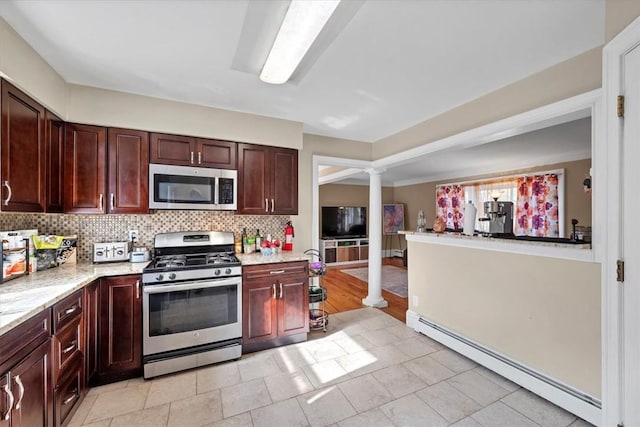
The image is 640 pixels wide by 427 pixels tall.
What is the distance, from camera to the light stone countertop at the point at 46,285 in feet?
4.21

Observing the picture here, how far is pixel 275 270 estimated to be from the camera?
2701mm

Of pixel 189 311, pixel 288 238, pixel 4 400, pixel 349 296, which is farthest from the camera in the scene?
pixel 349 296

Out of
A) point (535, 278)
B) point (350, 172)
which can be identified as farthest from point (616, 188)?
point (350, 172)

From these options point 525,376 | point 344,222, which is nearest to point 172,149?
point 525,376

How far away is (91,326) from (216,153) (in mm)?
1795

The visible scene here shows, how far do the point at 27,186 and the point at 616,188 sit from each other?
3429 millimetres

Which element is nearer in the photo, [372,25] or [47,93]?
[372,25]

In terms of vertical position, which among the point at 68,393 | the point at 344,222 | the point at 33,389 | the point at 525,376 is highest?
the point at 344,222

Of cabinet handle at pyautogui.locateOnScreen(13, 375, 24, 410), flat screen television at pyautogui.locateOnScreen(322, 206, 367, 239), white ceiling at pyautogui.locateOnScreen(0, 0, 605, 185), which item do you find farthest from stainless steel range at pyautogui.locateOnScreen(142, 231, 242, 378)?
flat screen television at pyautogui.locateOnScreen(322, 206, 367, 239)

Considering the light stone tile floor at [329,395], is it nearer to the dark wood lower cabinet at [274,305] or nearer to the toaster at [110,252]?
the dark wood lower cabinet at [274,305]

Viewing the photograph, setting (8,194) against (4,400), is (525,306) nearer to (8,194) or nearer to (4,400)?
(4,400)

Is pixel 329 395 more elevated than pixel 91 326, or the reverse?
pixel 91 326

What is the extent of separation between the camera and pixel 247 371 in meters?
2.34

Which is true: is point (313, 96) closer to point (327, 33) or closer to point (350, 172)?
point (327, 33)
